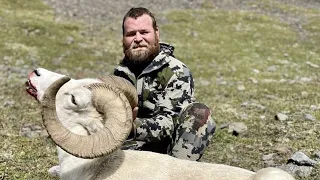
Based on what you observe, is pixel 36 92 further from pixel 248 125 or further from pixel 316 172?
pixel 248 125

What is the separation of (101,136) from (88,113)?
717 mm

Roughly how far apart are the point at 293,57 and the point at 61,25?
13.9 m

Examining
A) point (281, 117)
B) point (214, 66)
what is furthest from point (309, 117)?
point (214, 66)

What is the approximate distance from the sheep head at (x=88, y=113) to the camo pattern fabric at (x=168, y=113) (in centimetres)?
107

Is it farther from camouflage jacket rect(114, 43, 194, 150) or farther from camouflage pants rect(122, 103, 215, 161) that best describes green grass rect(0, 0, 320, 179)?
camouflage jacket rect(114, 43, 194, 150)

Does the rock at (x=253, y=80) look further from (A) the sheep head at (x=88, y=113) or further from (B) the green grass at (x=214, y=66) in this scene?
(A) the sheep head at (x=88, y=113)

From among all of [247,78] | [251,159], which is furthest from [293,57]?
[251,159]

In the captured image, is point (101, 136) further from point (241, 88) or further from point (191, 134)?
point (241, 88)

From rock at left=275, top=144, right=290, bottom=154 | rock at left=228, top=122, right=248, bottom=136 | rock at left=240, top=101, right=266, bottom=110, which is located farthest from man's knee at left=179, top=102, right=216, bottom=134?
rock at left=240, top=101, right=266, bottom=110

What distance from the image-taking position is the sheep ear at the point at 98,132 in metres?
5.41

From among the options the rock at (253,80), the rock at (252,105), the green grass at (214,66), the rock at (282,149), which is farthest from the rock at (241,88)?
the rock at (282,149)

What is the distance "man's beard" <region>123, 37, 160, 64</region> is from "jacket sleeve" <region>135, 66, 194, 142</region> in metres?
0.53

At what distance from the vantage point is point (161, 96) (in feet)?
25.8

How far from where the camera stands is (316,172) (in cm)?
849
